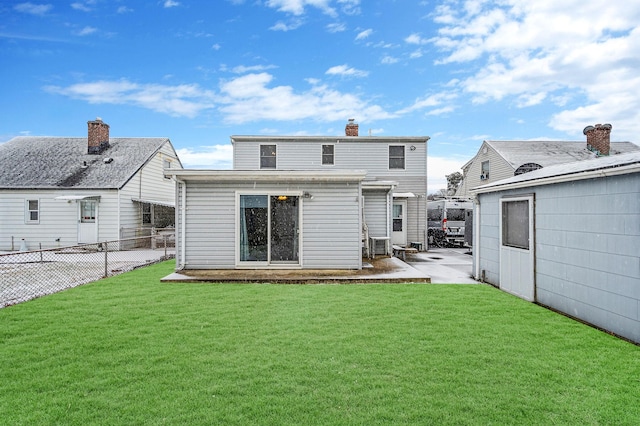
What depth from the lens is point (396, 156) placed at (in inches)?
650

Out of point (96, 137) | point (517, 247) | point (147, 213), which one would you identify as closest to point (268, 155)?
point (147, 213)

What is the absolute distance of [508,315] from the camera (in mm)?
5535

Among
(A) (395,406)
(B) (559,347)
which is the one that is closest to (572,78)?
(B) (559,347)

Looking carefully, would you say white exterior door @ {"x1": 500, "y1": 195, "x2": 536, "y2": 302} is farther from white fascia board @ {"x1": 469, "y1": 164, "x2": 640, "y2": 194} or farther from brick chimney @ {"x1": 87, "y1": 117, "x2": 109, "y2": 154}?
brick chimney @ {"x1": 87, "y1": 117, "x2": 109, "y2": 154}

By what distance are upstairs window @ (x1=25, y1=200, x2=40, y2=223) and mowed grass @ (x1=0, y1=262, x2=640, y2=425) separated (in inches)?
501

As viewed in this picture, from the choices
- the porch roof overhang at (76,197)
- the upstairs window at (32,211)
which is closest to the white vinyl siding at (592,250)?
the porch roof overhang at (76,197)

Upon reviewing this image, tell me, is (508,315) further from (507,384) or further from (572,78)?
(572,78)

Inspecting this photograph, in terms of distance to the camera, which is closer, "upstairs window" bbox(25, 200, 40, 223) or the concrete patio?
the concrete patio

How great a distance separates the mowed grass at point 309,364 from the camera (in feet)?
9.13

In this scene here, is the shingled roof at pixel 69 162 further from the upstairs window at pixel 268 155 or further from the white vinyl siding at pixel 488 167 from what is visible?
the white vinyl siding at pixel 488 167

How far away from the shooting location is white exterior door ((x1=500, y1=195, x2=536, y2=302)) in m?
6.59

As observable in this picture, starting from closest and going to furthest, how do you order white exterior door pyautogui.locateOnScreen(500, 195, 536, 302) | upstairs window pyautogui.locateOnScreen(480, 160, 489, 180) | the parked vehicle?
1. white exterior door pyautogui.locateOnScreen(500, 195, 536, 302)
2. the parked vehicle
3. upstairs window pyautogui.locateOnScreen(480, 160, 489, 180)

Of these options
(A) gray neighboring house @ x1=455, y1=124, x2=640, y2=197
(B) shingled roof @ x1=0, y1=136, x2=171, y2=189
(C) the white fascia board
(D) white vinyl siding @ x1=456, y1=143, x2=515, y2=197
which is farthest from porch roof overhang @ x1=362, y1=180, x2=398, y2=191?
(B) shingled roof @ x1=0, y1=136, x2=171, y2=189

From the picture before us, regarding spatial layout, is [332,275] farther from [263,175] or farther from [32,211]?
[32,211]
